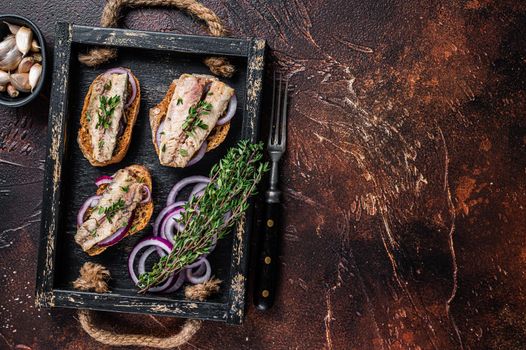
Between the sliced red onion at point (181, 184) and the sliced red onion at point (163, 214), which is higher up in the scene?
the sliced red onion at point (181, 184)

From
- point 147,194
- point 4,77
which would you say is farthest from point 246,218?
point 4,77

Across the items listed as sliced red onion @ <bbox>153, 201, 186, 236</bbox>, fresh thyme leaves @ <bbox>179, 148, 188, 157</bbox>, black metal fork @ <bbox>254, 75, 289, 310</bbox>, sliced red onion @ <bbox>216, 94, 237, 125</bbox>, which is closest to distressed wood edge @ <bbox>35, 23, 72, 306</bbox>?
sliced red onion @ <bbox>153, 201, 186, 236</bbox>

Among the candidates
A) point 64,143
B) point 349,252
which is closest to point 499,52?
point 349,252

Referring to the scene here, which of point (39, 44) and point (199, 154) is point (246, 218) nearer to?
point (199, 154)

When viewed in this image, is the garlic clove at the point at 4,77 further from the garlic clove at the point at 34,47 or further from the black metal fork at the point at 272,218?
the black metal fork at the point at 272,218

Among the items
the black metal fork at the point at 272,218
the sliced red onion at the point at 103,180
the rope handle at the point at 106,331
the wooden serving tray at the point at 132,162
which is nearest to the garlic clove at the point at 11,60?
the wooden serving tray at the point at 132,162

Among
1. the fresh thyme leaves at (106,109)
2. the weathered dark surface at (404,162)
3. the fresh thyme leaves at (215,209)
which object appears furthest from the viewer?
the weathered dark surface at (404,162)

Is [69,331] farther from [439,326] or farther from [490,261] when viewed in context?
[490,261]
